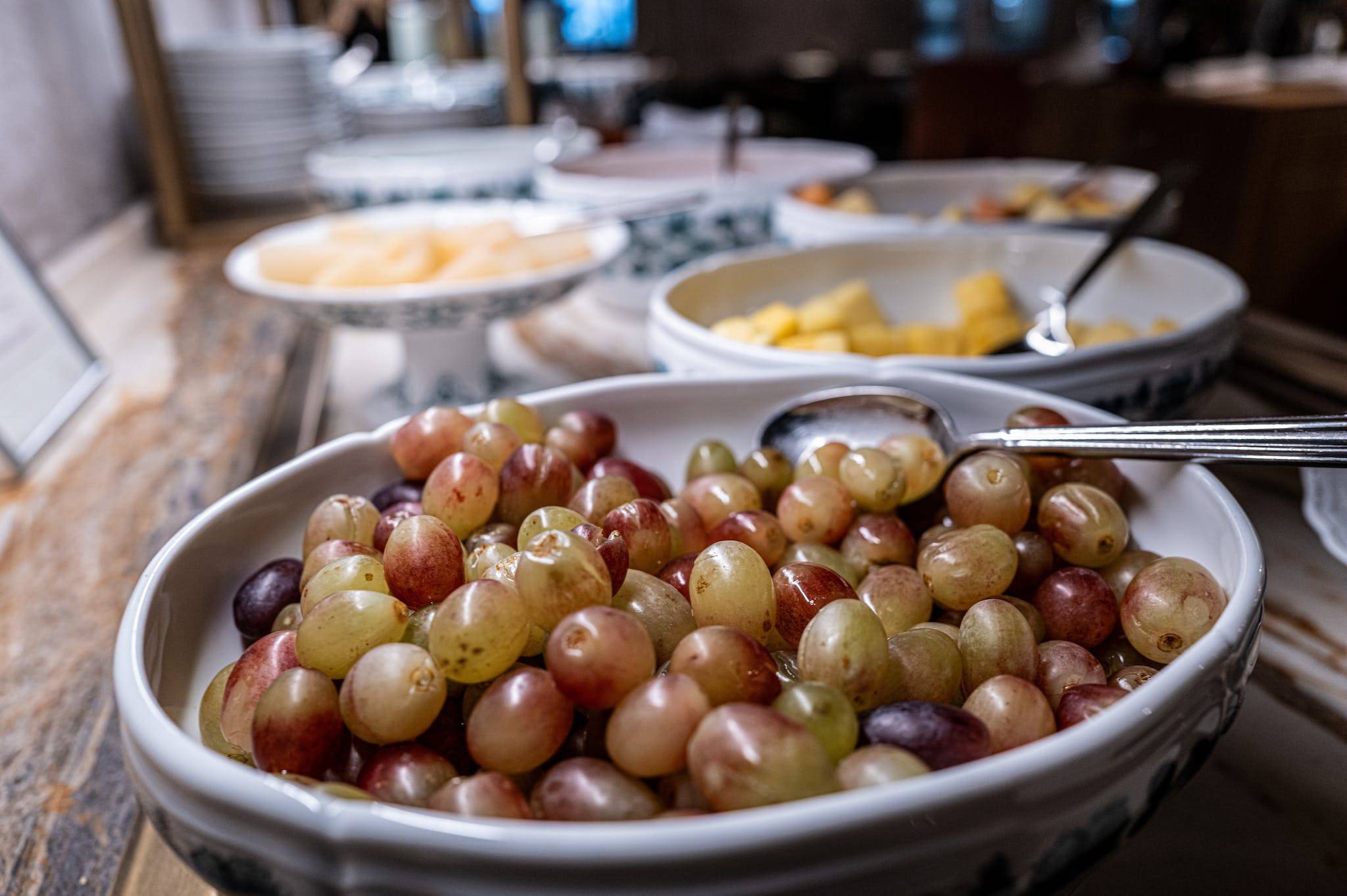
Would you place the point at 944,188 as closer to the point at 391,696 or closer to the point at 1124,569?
the point at 1124,569

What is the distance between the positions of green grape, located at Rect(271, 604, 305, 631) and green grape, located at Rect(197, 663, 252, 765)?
26 mm

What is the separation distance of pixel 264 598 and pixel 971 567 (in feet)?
0.90

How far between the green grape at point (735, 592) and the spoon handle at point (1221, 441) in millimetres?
154

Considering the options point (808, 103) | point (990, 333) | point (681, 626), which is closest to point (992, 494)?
point (681, 626)

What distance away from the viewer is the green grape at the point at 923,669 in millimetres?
310

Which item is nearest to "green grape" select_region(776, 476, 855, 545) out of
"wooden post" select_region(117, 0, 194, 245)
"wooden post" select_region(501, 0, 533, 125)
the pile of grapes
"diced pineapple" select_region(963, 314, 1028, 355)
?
the pile of grapes

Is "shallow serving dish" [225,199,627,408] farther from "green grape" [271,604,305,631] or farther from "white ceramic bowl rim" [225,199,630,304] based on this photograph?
"green grape" [271,604,305,631]

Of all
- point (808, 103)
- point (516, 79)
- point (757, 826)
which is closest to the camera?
point (757, 826)

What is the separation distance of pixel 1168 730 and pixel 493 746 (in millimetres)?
185

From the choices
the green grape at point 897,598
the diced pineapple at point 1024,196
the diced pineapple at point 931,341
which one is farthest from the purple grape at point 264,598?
the diced pineapple at point 1024,196

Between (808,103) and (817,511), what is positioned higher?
(817,511)

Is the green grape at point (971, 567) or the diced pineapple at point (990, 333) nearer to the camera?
the green grape at point (971, 567)

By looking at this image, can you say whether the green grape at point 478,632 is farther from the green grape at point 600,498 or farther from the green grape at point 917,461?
the green grape at point 917,461

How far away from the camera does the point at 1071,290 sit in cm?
72
